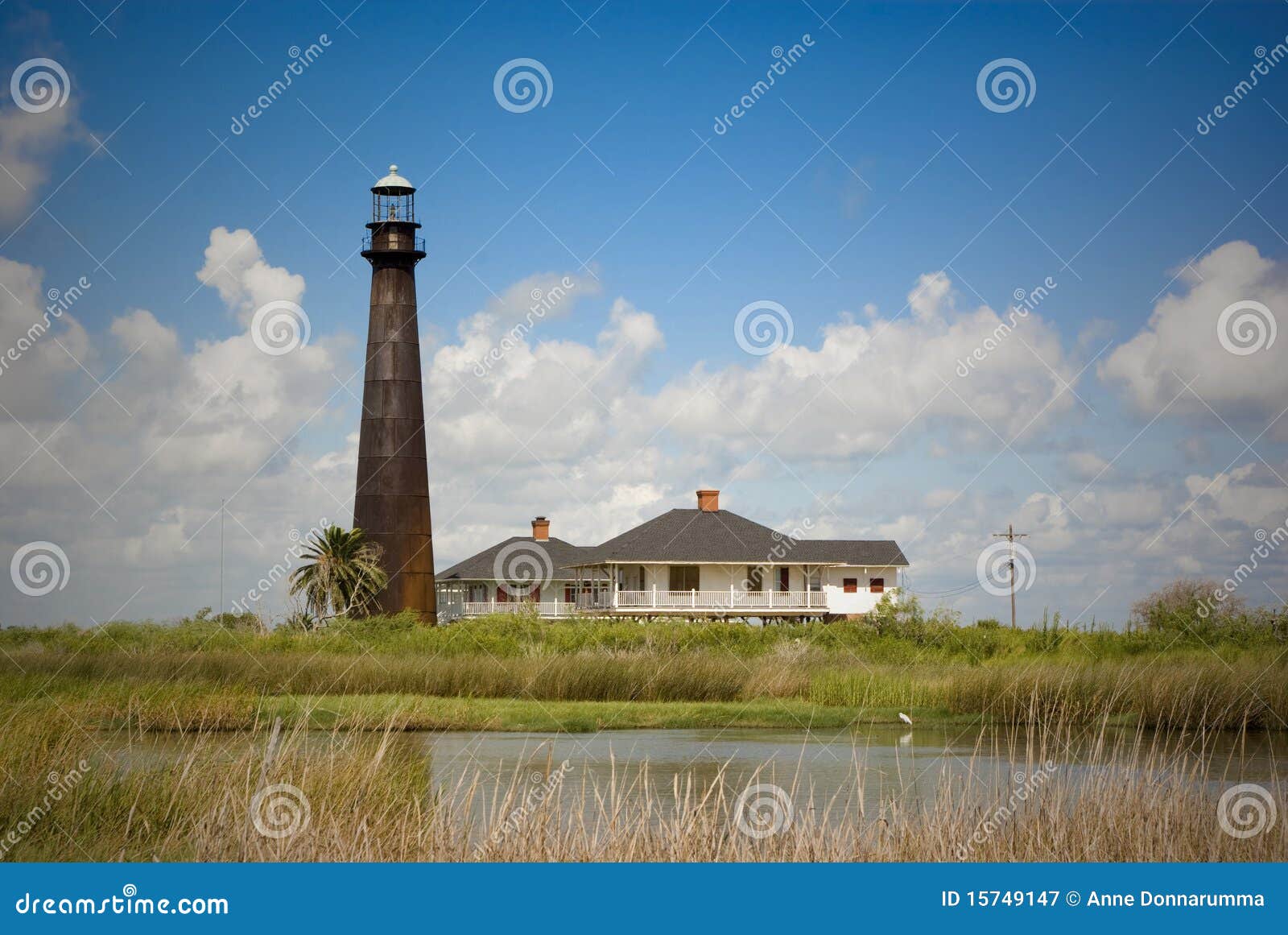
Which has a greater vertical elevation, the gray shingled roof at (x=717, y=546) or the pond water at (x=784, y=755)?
the gray shingled roof at (x=717, y=546)

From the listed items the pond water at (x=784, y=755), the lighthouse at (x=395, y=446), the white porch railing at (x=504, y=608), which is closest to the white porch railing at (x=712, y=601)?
the white porch railing at (x=504, y=608)

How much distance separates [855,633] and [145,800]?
97.8 feet

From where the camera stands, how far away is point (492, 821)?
10.5m

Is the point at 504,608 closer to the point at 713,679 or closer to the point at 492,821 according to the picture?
the point at 713,679

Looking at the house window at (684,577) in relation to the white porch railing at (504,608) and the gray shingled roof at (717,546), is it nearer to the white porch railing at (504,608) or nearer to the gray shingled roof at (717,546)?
the gray shingled roof at (717,546)

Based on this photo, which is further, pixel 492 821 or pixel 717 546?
pixel 717 546

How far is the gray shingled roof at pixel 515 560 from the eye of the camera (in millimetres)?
61812

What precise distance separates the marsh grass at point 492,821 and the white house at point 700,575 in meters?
36.6

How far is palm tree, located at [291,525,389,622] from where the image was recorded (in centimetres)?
4328

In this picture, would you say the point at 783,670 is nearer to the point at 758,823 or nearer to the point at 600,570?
the point at 758,823

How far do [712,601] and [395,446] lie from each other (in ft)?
47.1

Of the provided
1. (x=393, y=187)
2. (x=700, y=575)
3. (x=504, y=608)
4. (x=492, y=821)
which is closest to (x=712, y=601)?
(x=700, y=575)

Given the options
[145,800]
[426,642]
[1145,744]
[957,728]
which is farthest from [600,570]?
[145,800]

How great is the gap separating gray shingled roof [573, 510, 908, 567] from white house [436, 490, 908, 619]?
50mm
